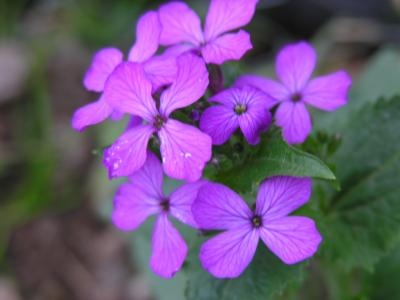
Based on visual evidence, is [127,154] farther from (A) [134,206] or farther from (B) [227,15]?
(B) [227,15]

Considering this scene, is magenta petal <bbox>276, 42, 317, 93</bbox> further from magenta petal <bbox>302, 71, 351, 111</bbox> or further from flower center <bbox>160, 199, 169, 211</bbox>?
flower center <bbox>160, 199, 169, 211</bbox>

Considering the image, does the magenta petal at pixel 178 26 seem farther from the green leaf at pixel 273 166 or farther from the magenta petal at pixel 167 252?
the magenta petal at pixel 167 252

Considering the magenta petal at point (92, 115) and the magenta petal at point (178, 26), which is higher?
the magenta petal at point (178, 26)

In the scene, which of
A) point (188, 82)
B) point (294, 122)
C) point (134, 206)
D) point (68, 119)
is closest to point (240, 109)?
point (188, 82)

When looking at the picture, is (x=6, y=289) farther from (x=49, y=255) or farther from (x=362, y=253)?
(x=362, y=253)

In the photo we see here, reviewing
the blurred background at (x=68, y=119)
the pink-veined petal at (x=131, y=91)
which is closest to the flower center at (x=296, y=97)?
the pink-veined petal at (x=131, y=91)

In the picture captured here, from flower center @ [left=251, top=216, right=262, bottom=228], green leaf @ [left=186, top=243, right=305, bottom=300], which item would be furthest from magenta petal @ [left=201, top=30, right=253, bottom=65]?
green leaf @ [left=186, top=243, right=305, bottom=300]
